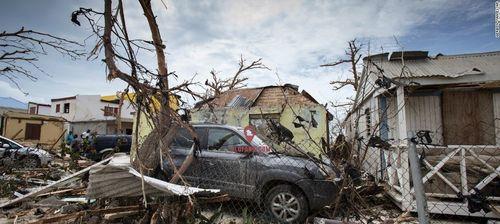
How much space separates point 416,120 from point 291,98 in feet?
29.5

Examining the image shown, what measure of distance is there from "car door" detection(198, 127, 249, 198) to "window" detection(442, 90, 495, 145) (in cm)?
638

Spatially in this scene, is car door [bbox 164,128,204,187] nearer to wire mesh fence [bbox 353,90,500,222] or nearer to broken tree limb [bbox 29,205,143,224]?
broken tree limb [bbox 29,205,143,224]

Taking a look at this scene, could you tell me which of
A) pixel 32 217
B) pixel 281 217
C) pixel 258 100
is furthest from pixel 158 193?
pixel 258 100

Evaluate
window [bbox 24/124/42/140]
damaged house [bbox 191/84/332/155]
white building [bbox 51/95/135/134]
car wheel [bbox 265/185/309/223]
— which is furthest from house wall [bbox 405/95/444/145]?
window [bbox 24/124/42/140]

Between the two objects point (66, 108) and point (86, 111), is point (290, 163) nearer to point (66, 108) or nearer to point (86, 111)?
point (86, 111)

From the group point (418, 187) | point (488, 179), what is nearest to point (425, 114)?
point (488, 179)

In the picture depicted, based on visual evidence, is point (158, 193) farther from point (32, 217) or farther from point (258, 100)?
point (258, 100)

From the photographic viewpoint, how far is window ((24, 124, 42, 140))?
3139 cm

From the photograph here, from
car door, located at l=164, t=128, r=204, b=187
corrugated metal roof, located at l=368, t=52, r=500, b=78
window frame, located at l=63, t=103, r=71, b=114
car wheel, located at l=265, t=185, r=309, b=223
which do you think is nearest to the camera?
car wheel, located at l=265, t=185, r=309, b=223

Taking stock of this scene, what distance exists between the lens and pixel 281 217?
5094 millimetres

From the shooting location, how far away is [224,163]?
18.9 ft

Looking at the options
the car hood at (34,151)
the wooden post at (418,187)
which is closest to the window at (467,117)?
the wooden post at (418,187)

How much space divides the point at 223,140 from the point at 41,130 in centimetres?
3483

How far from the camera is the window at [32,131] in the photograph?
31391 mm
